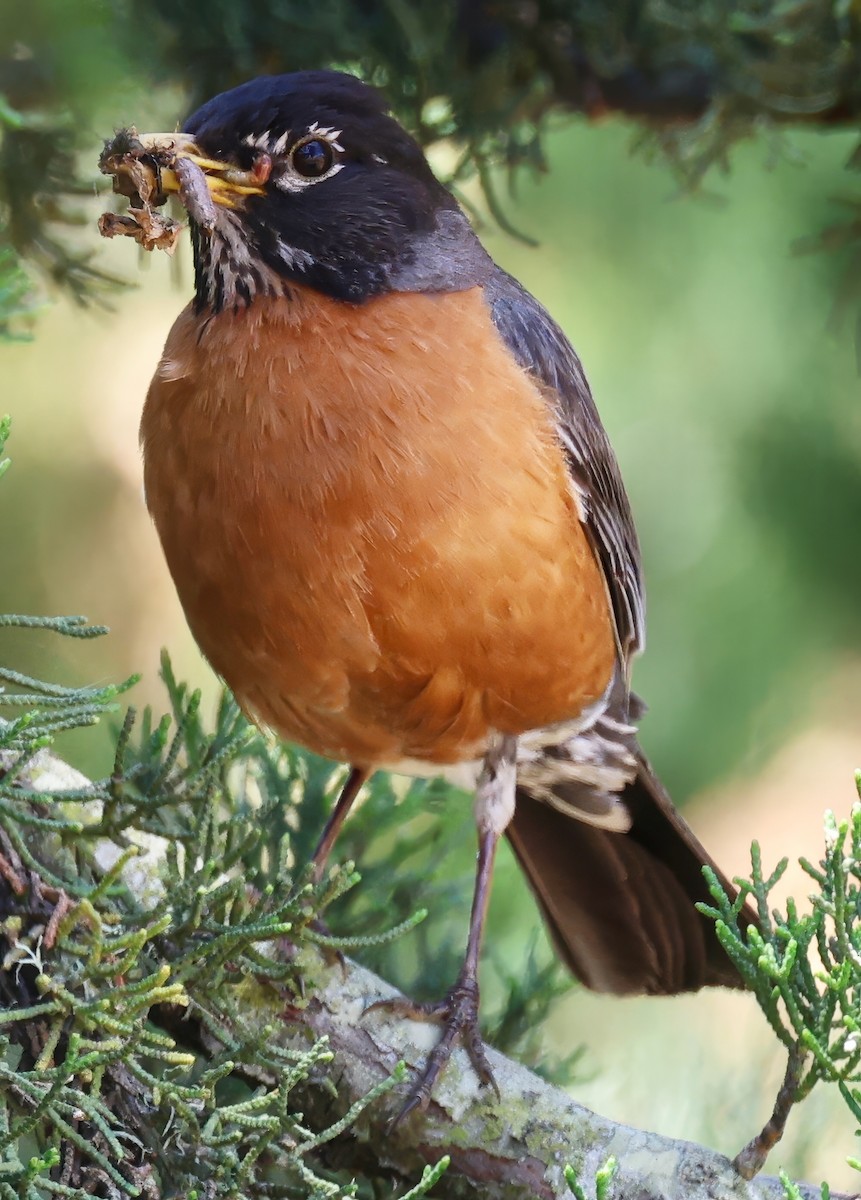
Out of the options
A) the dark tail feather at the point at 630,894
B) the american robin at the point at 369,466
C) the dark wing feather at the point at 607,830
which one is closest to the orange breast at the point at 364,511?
the american robin at the point at 369,466

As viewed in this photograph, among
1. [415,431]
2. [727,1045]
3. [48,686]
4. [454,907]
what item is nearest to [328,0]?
[415,431]

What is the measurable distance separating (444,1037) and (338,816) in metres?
0.57

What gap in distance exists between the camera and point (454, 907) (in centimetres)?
258

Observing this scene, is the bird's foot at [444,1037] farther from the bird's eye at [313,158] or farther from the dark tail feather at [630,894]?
the bird's eye at [313,158]

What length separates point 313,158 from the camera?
2.22 meters

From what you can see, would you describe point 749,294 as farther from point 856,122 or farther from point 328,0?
point 328,0

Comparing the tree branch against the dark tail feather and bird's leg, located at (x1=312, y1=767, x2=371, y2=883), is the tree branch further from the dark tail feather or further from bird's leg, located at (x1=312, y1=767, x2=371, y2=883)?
the dark tail feather

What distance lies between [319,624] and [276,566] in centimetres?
11

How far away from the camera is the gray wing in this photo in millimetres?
2361

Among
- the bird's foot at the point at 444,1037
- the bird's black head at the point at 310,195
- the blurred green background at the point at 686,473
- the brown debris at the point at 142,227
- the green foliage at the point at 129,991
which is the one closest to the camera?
the green foliage at the point at 129,991

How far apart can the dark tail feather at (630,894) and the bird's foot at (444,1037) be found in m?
0.58

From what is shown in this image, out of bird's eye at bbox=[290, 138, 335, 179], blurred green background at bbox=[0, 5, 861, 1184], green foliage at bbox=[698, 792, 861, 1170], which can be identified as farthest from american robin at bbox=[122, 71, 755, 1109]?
blurred green background at bbox=[0, 5, 861, 1184]

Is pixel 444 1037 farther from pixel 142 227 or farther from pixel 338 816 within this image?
pixel 142 227

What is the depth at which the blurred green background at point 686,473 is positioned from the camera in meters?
3.50
